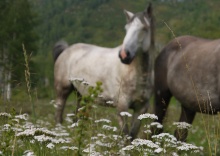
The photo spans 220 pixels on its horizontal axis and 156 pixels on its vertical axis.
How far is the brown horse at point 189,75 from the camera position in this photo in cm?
666

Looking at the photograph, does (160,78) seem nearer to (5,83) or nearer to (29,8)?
(5,83)

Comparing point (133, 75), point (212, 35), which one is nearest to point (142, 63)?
point (133, 75)

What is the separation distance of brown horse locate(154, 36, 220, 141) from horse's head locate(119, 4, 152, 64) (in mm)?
613

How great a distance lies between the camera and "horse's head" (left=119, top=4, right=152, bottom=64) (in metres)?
7.27

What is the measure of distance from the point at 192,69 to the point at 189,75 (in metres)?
0.14

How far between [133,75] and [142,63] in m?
0.29

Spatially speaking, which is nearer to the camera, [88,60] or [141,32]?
[141,32]

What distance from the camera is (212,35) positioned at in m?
98.8

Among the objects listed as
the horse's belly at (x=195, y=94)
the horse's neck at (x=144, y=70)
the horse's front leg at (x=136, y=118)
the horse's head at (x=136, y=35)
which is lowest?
the horse's front leg at (x=136, y=118)

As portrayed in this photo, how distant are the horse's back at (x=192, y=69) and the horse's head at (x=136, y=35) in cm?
58

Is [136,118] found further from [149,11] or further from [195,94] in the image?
[149,11]

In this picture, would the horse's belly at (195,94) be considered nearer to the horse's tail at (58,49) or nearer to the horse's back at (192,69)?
the horse's back at (192,69)

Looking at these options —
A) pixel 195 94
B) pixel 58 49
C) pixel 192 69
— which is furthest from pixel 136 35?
pixel 58 49

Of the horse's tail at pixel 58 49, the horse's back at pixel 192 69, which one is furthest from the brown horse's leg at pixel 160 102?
the horse's tail at pixel 58 49
